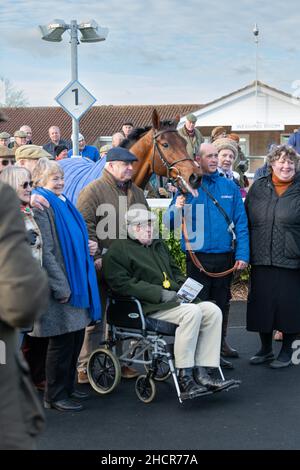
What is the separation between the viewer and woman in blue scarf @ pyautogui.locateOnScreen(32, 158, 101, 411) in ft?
17.8

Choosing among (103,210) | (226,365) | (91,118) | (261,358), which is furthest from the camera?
(91,118)

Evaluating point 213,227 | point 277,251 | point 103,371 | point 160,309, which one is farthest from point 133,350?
point 277,251

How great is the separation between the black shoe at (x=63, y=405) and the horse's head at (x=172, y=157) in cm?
223

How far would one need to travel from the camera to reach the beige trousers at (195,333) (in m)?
5.59

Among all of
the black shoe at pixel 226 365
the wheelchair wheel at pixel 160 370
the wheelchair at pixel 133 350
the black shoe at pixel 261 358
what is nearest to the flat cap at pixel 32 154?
the wheelchair at pixel 133 350

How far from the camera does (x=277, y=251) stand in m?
6.73

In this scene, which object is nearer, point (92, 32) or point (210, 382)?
point (210, 382)

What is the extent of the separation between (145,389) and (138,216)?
55.0 inches

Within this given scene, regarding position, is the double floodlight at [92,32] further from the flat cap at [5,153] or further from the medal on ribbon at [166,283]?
the medal on ribbon at [166,283]

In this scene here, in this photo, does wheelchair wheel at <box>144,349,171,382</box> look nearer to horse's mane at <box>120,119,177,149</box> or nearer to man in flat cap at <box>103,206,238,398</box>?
man in flat cap at <box>103,206,238,398</box>

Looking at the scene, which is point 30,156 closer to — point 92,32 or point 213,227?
point 213,227
